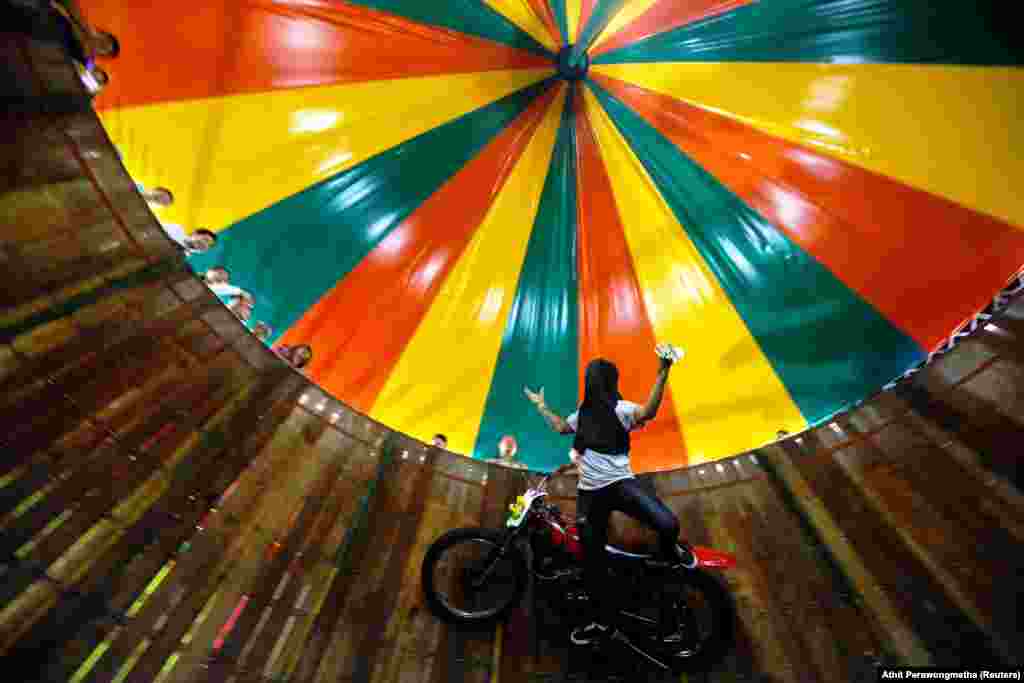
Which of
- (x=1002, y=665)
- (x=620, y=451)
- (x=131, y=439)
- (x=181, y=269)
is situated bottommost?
(x=1002, y=665)

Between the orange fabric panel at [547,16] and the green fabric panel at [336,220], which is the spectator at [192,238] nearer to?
the green fabric panel at [336,220]

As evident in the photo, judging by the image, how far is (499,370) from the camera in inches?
115

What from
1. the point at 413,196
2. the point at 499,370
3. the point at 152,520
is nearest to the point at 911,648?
the point at 499,370

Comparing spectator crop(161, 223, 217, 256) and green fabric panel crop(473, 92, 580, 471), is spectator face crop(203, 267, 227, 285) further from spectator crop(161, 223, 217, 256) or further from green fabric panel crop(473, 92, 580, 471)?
green fabric panel crop(473, 92, 580, 471)

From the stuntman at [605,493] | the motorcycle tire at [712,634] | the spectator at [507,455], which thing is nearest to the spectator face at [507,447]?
the spectator at [507,455]

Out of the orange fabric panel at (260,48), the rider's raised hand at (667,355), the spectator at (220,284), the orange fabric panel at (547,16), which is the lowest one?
the rider's raised hand at (667,355)

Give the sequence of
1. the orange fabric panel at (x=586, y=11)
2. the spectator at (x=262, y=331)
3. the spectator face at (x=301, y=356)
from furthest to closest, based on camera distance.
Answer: the orange fabric panel at (x=586, y=11) < the spectator face at (x=301, y=356) < the spectator at (x=262, y=331)

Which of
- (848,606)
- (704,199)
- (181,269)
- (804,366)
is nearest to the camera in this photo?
(848,606)

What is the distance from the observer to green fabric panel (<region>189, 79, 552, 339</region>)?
7.82 feet

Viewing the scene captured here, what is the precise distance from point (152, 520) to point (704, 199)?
331 cm

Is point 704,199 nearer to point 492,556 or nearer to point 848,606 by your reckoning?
point 848,606

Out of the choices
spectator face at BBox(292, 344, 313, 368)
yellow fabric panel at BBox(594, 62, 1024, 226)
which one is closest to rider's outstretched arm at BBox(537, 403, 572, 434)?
spectator face at BBox(292, 344, 313, 368)

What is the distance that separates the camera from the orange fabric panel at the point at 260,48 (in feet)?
6.44

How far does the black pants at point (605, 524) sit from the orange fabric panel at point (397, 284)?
57.9 inches
